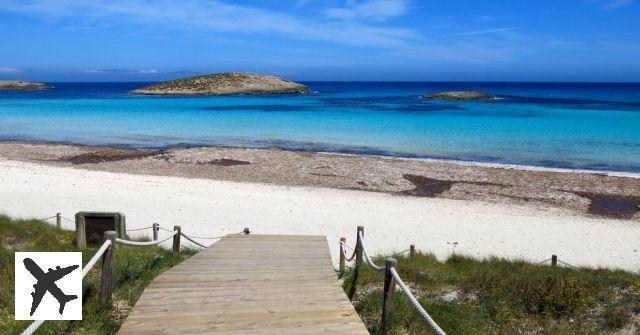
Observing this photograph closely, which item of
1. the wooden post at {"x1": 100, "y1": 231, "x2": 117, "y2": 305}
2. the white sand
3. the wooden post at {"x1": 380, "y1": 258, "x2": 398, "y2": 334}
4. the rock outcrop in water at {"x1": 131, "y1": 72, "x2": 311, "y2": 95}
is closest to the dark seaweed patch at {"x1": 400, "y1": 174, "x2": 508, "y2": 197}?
the white sand

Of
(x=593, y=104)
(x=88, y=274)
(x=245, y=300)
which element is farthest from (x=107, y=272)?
(x=593, y=104)

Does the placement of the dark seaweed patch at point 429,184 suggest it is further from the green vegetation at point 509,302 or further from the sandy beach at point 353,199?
the green vegetation at point 509,302

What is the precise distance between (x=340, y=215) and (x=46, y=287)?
12.3 m

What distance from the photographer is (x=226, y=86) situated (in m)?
99.9

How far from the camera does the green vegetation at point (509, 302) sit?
679cm

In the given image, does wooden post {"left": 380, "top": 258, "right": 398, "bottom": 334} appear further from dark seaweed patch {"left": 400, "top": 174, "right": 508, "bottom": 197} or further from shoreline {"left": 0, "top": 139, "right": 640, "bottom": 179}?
shoreline {"left": 0, "top": 139, "right": 640, "bottom": 179}

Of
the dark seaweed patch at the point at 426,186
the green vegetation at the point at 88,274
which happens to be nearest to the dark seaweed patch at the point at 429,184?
the dark seaweed patch at the point at 426,186

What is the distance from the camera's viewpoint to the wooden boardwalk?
525 centimetres

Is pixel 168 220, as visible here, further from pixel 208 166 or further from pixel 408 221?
pixel 208 166

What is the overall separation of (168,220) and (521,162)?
21787 millimetres

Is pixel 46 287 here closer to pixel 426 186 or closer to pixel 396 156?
pixel 426 186

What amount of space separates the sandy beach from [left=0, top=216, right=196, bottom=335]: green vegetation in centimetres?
320

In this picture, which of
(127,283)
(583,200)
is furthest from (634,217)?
(127,283)

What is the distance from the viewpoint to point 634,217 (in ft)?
60.3
